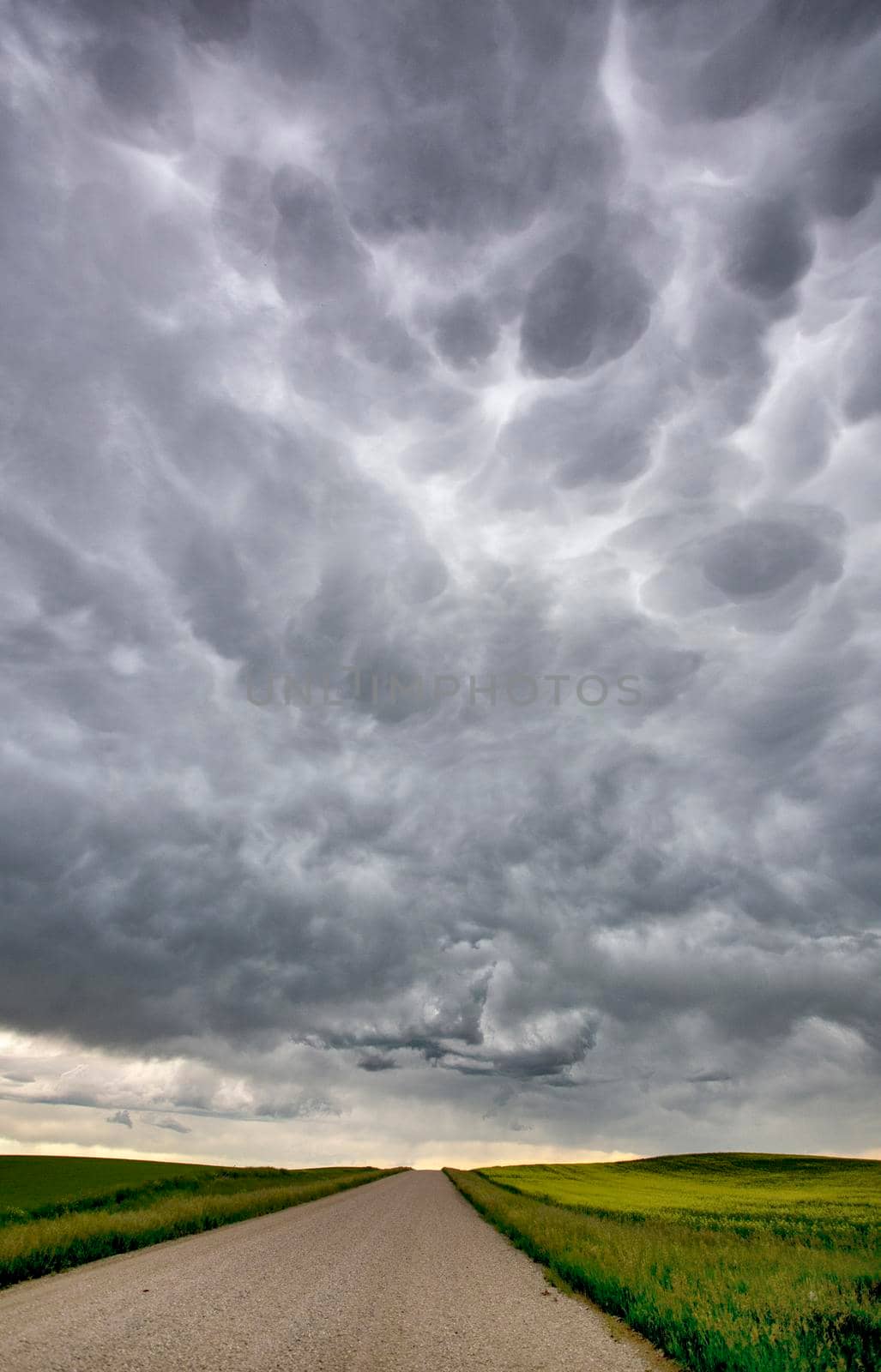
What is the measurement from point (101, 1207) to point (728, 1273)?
1175 inches

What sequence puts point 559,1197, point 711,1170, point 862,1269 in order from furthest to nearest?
point 711,1170 → point 559,1197 → point 862,1269

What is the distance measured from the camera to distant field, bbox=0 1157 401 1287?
17.0 m

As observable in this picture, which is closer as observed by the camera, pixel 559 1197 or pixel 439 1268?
pixel 439 1268

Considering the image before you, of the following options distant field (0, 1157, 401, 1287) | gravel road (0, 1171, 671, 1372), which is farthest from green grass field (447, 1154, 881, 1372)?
distant field (0, 1157, 401, 1287)

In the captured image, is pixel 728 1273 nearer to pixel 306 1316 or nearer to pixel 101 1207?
pixel 306 1316

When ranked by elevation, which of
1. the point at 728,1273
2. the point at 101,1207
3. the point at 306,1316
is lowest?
the point at 101,1207

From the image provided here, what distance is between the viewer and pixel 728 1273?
1409 centimetres

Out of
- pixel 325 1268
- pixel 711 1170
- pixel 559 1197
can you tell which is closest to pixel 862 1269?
pixel 325 1268

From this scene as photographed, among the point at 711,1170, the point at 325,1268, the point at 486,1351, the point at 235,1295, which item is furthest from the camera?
the point at 711,1170

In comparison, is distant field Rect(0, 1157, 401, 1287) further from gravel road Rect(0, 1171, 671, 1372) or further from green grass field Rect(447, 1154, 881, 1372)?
green grass field Rect(447, 1154, 881, 1372)

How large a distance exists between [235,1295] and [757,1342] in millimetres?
8948

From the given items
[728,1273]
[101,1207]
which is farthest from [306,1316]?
[101,1207]

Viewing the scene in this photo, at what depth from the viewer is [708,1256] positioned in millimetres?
16734

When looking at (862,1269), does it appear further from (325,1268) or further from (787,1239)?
(787,1239)
